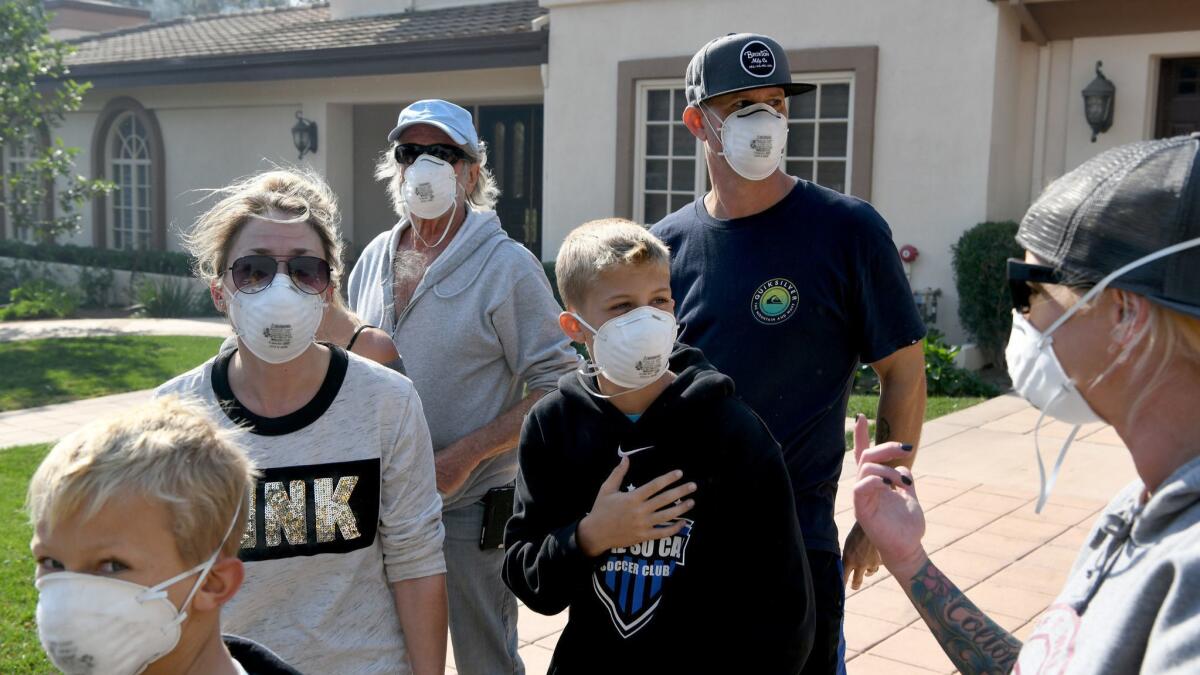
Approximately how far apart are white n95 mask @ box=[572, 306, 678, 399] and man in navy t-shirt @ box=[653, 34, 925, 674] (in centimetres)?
51

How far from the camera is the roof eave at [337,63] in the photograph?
1366cm

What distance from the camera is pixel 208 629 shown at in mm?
2002

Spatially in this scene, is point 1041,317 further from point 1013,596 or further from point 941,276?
point 941,276

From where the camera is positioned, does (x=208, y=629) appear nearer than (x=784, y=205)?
Yes

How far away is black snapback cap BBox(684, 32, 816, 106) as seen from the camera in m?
3.17

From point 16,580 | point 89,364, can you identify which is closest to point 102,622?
point 16,580

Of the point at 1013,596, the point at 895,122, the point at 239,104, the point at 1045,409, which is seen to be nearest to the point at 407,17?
the point at 239,104

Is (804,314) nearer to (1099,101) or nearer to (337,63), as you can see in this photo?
(1099,101)

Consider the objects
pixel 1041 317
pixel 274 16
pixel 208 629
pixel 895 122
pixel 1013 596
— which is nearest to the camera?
pixel 1041 317

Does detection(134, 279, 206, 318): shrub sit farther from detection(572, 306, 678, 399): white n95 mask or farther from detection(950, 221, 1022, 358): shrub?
detection(572, 306, 678, 399): white n95 mask

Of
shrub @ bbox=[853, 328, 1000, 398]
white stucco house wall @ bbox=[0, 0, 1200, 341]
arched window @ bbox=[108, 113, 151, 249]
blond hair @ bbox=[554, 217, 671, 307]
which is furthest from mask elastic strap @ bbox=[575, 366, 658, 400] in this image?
arched window @ bbox=[108, 113, 151, 249]

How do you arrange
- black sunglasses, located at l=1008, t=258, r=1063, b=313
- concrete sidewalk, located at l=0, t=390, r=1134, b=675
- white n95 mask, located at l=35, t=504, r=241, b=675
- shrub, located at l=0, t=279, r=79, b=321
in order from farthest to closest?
shrub, located at l=0, t=279, r=79, b=321 → concrete sidewalk, located at l=0, t=390, r=1134, b=675 → white n95 mask, located at l=35, t=504, r=241, b=675 → black sunglasses, located at l=1008, t=258, r=1063, b=313

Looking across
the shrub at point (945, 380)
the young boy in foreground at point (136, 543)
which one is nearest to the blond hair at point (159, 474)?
the young boy in foreground at point (136, 543)

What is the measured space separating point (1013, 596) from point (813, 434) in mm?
2682
